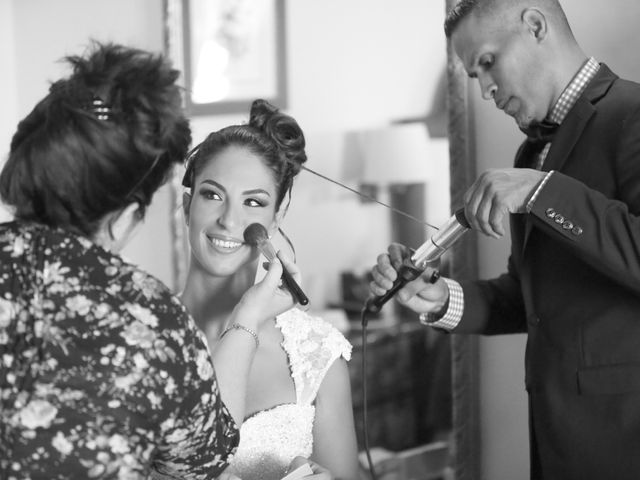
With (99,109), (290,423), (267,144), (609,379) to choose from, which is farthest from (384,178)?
(99,109)

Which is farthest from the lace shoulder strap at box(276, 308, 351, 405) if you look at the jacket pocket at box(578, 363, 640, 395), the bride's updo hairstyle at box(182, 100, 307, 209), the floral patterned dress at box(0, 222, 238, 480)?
the floral patterned dress at box(0, 222, 238, 480)

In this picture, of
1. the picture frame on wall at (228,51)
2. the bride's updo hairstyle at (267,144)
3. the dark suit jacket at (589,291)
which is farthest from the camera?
the picture frame on wall at (228,51)

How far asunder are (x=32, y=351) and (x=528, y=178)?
0.78m

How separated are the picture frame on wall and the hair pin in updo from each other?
4.15 ft

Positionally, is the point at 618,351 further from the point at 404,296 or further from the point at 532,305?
the point at 404,296

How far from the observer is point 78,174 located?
3.21ft

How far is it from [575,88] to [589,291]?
363 millimetres

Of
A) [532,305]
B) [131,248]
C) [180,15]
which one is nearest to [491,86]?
[532,305]

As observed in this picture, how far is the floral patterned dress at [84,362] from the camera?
0.93 metres

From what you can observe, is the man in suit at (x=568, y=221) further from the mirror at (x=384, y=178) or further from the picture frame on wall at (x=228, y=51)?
the picture frame on wall at (x=228, y=51)

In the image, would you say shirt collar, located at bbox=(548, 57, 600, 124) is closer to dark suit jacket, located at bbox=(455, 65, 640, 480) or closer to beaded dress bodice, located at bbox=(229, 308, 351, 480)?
dark suit jacket, located at bbox=(455, 65, 640, 480)

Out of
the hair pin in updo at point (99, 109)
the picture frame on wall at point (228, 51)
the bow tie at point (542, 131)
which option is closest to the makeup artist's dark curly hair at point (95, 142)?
the hair pin in updo at point (99, 109)

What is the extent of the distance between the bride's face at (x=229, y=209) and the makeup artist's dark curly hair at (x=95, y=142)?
20.2 inches

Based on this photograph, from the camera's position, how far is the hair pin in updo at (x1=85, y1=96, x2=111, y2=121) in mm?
985
